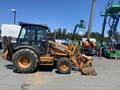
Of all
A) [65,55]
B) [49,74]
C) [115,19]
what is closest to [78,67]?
[65,55]

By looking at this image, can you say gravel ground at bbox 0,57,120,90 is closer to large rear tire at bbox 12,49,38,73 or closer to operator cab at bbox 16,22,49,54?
large rear tire at bbox 12,49,38,73

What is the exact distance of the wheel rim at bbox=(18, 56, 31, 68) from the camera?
17.6m

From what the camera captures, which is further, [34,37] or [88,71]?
[34,37]

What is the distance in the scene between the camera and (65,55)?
60.9 feet

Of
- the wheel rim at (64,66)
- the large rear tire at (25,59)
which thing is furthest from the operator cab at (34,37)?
the wheel rim at (64,66)

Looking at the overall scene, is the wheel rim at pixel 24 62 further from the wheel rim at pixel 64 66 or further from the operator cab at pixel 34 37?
the wheel rim at pixel 64 66

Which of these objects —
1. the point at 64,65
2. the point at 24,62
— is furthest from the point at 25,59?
the point at 64,65

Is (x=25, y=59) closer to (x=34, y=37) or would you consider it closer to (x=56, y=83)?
(x=34, y=37)

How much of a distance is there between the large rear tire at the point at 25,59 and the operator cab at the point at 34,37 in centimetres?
61

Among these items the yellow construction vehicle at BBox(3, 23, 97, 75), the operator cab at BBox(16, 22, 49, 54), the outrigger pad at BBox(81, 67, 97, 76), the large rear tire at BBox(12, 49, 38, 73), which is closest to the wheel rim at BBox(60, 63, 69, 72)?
the yellow construction vehicle at BBox(3, 23, 97, 75)

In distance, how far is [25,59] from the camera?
58.3 ft

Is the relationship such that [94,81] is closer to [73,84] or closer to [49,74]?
[73,84]

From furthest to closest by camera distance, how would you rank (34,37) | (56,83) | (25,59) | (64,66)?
(34,37), (64,66), (25,59), (56,83)

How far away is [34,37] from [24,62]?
156 centimetres
